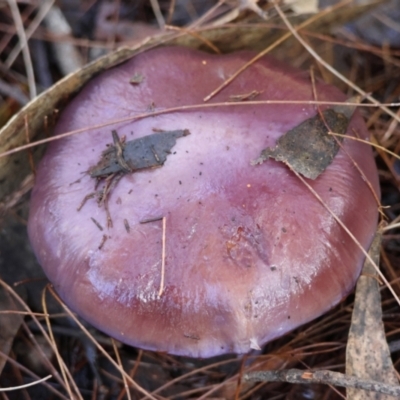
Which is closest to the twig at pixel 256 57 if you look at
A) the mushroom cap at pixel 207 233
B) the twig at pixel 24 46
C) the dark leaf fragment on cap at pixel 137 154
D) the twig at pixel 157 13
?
the mushroom cap at pixel 207 233

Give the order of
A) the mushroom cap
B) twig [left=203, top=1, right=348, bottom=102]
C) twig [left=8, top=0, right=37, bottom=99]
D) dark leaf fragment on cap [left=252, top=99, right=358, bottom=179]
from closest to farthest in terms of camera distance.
Answer: 1. the mushroom cap
2. dark leaf fragment on cap [left=252, top=99, right=358, bottom=179]
3. twig [left=203, top=1, right=348, bottom=102]
4. twig [left=8, top=0, right=37, bottom=99]

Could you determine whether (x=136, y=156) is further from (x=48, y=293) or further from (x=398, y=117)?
(x=398, y=117)

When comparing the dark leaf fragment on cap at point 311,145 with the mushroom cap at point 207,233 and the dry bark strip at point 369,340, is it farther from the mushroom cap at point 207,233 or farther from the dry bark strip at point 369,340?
the dry bark strip at point 369,340

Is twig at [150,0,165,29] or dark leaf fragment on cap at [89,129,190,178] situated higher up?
twig at [150,0,165,29]

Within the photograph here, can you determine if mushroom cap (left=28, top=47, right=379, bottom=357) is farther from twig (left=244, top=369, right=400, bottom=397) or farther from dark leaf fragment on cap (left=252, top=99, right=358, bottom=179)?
twig (left=244, top=369, right=400, bottom=397)

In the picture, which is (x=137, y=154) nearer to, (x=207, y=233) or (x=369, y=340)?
(x=207, y=233)

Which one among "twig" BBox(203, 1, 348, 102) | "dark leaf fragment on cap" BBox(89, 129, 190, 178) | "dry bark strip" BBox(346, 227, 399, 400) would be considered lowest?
"dry bark strip" BBox(346, 227, 399, 400)

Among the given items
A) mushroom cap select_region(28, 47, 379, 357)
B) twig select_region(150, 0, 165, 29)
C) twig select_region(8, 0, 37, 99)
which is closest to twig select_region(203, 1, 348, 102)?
mushroom cap select_region(28, 47, 379, 357)

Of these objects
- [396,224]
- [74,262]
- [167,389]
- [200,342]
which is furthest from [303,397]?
[74,262]
